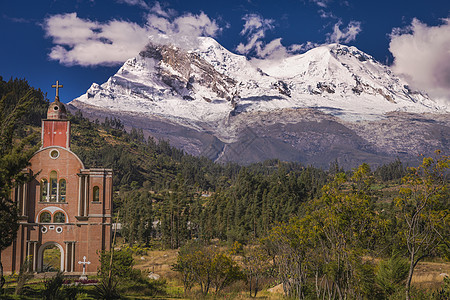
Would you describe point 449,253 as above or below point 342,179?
below

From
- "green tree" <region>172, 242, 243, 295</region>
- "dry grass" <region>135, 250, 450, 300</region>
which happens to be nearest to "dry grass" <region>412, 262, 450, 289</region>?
"dry grass" <region>135, 250, 450, 300</region>

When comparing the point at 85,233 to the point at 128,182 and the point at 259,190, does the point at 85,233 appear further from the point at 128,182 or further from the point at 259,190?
the point at 128,182

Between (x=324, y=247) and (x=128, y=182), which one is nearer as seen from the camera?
(x=324, y=247)

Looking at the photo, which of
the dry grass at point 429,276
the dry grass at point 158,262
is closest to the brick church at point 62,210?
the dry grass at point 158,262

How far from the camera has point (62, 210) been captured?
4897 centimetres

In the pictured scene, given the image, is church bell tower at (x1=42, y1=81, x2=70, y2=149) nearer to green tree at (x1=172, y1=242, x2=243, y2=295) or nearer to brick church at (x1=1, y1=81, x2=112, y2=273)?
brick church at (x1=1, y1=81, x2=112, y2=273)

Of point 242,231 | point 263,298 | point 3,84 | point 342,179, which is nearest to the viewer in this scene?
point 342,179

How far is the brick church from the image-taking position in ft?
156

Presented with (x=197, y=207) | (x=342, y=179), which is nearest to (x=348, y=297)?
(x=342, y=179)

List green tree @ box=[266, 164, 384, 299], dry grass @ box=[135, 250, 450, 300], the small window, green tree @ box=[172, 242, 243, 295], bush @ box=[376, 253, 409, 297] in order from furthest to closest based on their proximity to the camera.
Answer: the small window
dry grass @ box=[135, 250, 450, 300]
green tree @ box=[172, 242, 243, 295]
bush @ box=[376, 253, 409, 297]
green tree @ box=[266, 164, 384, 299]

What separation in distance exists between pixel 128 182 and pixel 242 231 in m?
107

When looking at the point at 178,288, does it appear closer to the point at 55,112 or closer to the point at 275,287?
the point at 275,287

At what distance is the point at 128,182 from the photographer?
19138 cm

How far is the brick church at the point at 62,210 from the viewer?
47469 mm
